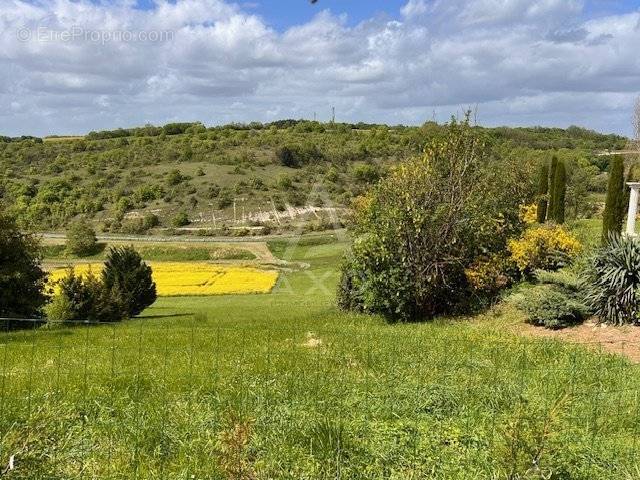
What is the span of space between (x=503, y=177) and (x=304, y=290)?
21663 mm

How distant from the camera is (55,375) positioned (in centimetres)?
777

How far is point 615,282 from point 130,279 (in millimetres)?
23089

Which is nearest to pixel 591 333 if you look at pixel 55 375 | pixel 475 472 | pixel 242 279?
pixel 475 472

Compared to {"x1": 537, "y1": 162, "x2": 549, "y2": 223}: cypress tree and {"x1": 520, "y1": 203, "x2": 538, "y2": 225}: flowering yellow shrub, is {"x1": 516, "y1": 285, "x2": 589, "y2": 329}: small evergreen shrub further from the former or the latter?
{"x1": 537, "y1": 162, "x2": 549, "y2": 223}: cypress tree

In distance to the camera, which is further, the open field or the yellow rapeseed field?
the open field

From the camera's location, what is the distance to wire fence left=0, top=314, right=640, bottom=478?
3859mm

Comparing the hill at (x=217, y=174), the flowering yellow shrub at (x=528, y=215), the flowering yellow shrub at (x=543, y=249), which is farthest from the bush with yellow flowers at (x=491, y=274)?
the hill at (x=217, y=174)

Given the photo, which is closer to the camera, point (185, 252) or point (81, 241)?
point (185, 252)

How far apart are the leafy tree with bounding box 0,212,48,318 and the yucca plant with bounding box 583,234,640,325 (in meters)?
18.6

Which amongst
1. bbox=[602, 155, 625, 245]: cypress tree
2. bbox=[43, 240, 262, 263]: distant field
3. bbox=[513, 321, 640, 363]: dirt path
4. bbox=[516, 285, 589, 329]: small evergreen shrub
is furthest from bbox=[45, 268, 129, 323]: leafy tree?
bbox=[43, 240, 262, 263]: distant field

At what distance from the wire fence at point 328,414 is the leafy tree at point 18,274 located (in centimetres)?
1321

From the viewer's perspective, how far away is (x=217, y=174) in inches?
3873

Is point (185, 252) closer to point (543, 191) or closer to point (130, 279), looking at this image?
point (130, 279)

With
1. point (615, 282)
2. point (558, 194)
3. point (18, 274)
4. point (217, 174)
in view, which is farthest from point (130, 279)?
point (217, 174)
